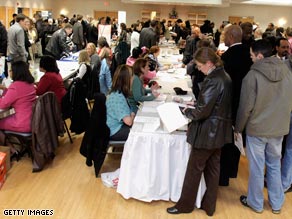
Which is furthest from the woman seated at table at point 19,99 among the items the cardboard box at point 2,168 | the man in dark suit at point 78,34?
the man in dark suit at point 78,34

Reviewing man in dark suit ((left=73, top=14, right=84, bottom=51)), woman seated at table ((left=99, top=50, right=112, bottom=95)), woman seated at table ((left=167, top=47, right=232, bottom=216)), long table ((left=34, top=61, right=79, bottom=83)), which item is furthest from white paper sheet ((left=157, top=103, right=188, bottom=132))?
man in dark suit ((left=73, top=14, right=84, bottom=51))

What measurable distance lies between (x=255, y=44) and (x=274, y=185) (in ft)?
3.88

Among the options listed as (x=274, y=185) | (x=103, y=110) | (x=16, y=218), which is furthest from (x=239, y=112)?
(x=16, y=218)

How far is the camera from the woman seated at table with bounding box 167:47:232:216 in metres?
2.27

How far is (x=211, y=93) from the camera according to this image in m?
2.25

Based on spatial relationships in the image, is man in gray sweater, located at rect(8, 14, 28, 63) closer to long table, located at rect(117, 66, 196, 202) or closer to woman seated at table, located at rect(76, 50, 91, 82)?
woman seated at table, located at rect(76, 50, 91, 82)

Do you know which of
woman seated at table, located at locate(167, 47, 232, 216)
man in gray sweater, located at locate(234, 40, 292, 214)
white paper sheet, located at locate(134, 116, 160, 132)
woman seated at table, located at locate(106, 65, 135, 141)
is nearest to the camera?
woman seated at table, located at locate(167, 47, 232, 216)

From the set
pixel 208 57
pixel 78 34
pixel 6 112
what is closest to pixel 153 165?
pixel 208 57

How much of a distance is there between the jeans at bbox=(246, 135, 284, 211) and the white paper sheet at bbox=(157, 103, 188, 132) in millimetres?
567

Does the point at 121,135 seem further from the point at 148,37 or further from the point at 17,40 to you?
the point at 148,37

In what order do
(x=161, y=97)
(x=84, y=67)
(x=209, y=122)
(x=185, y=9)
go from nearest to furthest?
(x=209, y=122)
(x=161, y=97)
(x=84, y=67)
(x=185, y=9)

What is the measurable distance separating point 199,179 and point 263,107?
736 mm

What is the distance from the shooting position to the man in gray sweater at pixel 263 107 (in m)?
2.40

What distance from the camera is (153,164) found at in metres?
2.61
